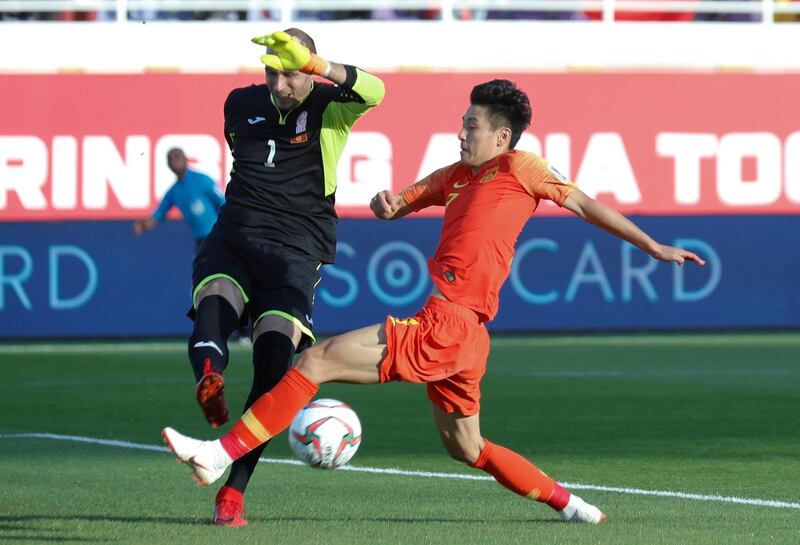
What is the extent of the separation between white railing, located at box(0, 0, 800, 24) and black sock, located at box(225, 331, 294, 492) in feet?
48.1

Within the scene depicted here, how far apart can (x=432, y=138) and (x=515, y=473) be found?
43.2 ft

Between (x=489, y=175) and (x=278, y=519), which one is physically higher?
(x=489, y=175)

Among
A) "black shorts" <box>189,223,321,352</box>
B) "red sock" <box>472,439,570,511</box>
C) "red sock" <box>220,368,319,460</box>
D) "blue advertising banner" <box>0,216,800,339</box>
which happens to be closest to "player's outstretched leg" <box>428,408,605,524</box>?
"red sock" <box>472,439,570,511</box>

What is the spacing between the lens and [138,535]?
6.72 meters

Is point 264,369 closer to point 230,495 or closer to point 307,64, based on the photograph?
point 230,495

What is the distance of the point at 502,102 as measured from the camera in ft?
22.5

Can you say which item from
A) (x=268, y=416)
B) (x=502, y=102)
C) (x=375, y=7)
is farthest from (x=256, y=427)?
(x=375, y=7)

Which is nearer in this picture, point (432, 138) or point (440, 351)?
point (440, 351)

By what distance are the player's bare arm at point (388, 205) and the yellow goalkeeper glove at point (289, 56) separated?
57 centimetres

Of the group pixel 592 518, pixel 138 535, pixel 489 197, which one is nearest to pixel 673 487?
pixel 592 518

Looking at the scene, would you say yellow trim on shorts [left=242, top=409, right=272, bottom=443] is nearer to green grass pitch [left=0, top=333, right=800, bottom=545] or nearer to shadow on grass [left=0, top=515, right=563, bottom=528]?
green grass pitch [left=0, top=333, right=800, bottom=545]

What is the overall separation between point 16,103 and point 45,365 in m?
4.19

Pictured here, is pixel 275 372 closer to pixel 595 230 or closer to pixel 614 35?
pixel 595 230

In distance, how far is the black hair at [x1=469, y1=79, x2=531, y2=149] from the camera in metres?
6.87
